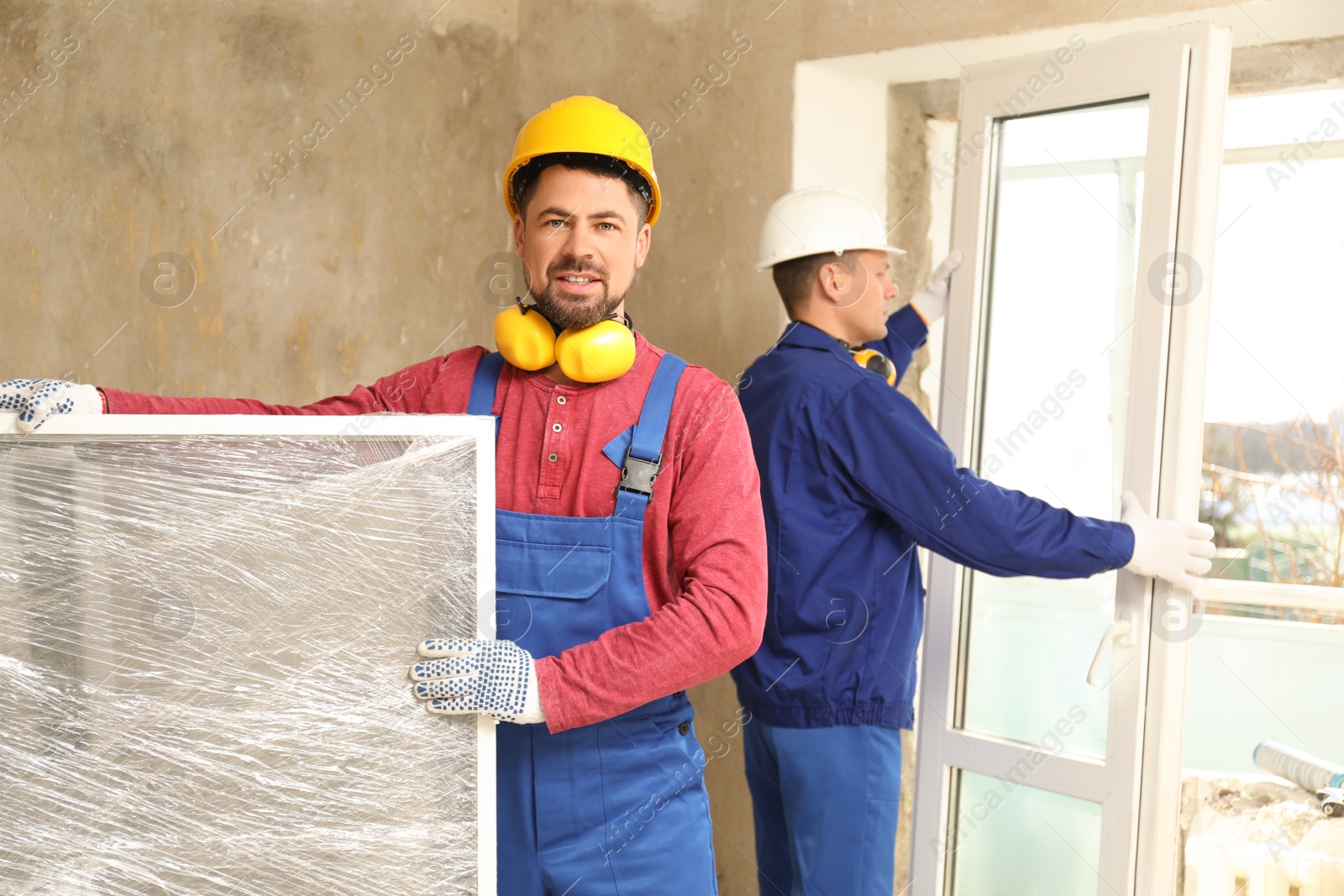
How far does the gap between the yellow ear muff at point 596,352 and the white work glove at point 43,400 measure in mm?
571

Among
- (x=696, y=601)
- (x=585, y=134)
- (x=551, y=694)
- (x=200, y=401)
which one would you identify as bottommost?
(x=551, y=694)

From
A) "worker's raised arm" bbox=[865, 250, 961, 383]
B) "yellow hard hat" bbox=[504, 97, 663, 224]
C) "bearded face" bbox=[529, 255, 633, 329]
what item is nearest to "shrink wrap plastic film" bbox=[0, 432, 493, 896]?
"bearded face" bbox=[529, 255, 633, 329]

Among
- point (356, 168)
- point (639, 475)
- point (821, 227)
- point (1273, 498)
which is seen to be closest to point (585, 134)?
point (639, 475)

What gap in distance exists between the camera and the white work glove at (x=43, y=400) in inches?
47.2

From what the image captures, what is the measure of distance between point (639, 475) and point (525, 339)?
0.25 metres

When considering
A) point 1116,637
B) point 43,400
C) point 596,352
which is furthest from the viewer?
point 1116,637

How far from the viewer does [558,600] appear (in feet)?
4.56

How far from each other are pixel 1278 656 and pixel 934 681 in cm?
121

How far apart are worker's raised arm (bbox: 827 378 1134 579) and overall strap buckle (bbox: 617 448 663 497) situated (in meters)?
0.70

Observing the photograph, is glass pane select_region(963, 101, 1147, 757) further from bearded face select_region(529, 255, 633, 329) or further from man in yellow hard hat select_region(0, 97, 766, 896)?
bearded face select_region(529, 255, 633, 329)

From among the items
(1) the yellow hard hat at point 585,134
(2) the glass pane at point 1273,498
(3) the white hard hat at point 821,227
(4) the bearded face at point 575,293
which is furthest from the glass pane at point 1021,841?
(1) the yellow hard hat at point 585,134

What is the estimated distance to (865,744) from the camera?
2.02 m

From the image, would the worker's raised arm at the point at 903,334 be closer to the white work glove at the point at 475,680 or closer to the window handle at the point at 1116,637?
the window handle at the point at 1116,637

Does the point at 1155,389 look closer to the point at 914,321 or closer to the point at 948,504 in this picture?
the point at 948,504
